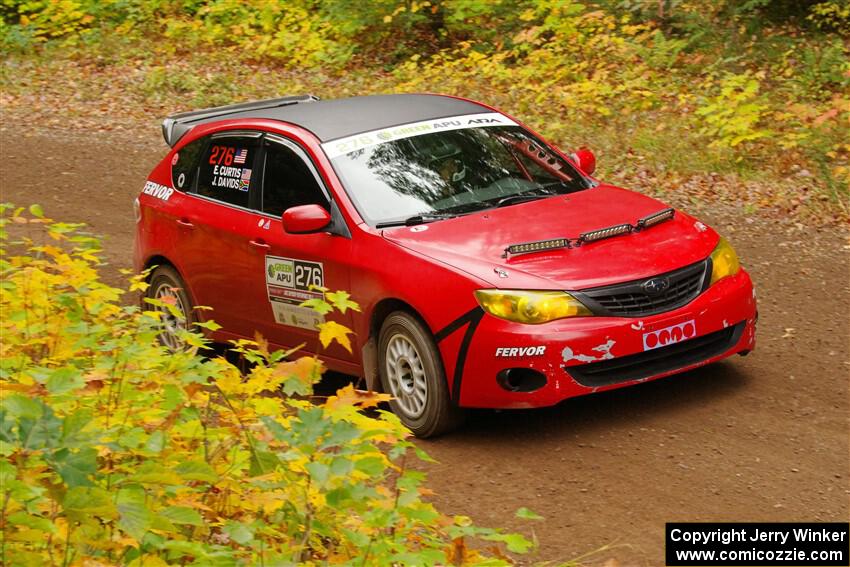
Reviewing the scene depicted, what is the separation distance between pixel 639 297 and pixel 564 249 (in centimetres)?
49

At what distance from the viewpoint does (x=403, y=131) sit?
26.1 ft

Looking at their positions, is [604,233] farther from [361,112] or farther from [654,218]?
[361,112]

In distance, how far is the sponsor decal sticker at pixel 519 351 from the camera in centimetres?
646

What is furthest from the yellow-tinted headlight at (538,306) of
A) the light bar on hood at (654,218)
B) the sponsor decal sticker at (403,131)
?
the sponsor decal sticker at (403,131)

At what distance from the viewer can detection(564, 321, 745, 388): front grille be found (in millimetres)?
6586

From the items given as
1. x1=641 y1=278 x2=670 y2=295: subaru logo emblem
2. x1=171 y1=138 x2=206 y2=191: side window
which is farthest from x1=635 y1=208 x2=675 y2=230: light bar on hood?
x1=171 y1=138 x2=206 y2=191: side window

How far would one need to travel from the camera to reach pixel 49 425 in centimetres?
340

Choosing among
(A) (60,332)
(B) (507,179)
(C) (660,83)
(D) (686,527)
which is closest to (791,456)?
(D) (686,527)

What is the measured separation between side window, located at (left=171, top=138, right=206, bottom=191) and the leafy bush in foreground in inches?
139

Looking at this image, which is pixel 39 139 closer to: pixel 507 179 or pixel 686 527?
pixel 507 179

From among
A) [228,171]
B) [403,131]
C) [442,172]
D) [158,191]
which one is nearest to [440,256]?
[442,172]

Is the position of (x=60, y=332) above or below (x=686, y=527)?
above

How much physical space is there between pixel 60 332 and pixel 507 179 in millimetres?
3234

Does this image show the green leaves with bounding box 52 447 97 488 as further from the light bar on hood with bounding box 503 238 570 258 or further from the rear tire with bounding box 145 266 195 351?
the rear tire with bounding box 145 266 195 351
